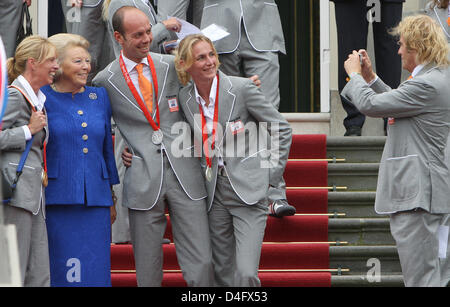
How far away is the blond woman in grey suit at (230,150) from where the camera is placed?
205 inches

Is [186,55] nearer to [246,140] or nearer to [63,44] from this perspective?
[246,140]

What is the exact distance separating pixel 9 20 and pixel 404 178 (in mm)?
4134

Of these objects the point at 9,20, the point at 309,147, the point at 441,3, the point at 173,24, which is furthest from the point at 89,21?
the point at 441,3

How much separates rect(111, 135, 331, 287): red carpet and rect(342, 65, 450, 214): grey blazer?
3.97 feet

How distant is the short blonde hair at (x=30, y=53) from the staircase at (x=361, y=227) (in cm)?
251

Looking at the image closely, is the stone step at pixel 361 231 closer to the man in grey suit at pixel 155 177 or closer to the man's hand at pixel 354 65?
the man's hand at pixel 354 65

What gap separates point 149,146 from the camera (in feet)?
17.4

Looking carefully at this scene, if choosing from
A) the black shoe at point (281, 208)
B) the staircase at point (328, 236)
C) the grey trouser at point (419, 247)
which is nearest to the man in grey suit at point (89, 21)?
the staircase at point (328, 236)

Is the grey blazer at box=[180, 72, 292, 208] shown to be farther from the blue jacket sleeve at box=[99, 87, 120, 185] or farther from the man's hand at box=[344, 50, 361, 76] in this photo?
the man's hand at box=[344, 50, 361, 76]

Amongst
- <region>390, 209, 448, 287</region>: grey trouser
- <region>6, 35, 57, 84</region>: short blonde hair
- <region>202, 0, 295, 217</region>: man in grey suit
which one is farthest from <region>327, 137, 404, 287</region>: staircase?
<region>6, 35, 57, 84</region>: short blonde hair

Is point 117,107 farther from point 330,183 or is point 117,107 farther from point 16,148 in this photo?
point 330,183

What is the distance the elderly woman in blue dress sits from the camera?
17.0ft

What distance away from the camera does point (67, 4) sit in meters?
7.61
